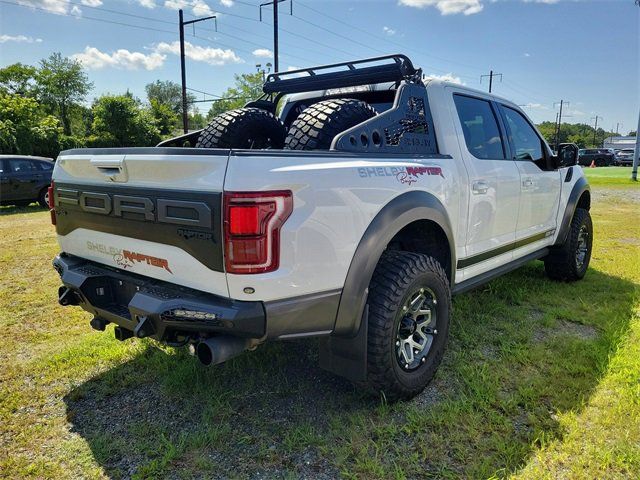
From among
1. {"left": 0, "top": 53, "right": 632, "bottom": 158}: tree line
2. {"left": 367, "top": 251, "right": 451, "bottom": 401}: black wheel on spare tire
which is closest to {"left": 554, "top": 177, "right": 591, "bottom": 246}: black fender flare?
{"left": 367, "top": 251, "right": 451, "bottom": 401}: black wheel on spare tire

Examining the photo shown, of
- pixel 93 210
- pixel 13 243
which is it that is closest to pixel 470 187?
pixel 93 210

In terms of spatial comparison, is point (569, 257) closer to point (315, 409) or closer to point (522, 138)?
point (522, 138)

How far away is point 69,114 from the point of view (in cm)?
5172

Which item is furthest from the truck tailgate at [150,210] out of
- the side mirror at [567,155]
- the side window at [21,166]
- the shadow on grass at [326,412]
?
the side window at [21,166]

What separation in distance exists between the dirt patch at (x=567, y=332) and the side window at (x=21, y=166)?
13.2 m

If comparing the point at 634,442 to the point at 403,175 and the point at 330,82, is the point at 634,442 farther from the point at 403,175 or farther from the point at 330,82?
the point at 330,82

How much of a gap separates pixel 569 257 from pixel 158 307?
4.45m

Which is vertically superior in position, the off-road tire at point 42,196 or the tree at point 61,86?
the tree at point 61,86

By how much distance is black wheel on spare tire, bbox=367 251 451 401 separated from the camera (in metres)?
2.49

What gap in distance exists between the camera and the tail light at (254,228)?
1.96m

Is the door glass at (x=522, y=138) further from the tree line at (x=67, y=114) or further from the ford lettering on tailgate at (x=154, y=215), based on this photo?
the tree line at (x=67, y=114)

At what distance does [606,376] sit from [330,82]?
9.84 feet

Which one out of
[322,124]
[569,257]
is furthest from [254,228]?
[569,257]

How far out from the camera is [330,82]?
3.94m
